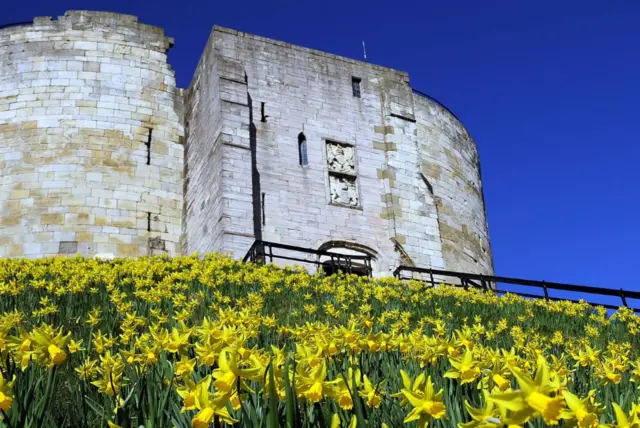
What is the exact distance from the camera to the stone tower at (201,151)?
1836 centimetres

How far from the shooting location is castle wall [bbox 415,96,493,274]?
23.1 m

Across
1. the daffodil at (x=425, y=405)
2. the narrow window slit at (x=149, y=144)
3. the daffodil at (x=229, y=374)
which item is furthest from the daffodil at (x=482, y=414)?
the narrow window slit at (x=149, y=144)

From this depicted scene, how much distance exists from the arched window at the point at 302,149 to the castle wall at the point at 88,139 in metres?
3.59

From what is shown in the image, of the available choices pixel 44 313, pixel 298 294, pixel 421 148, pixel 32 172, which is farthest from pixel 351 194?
pixel 44 313

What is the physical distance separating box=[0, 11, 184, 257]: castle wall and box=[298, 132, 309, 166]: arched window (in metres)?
3.59

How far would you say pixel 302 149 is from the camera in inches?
804

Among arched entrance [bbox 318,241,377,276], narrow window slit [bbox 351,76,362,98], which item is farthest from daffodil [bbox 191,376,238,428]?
narrow window slit [bbox 351,76,362,98]

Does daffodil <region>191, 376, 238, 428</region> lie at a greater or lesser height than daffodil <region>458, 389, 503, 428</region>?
greater

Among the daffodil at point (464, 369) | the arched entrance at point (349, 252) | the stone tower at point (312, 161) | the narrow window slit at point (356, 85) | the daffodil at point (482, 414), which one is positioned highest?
the narrow window slit at point (356, 85)

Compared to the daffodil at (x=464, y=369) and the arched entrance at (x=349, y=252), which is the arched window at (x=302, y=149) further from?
the daffodil at (x=464, y=369)

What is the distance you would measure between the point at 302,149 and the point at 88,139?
6.03 meters

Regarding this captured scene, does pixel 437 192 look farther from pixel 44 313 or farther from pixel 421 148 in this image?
pixel 44 313

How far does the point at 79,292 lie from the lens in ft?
28.7

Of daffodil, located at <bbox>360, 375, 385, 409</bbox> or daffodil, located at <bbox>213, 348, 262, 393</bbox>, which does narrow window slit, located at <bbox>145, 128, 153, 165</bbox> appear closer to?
daffodil, located at <bbox>360, 375, 385, 409</bbox>
